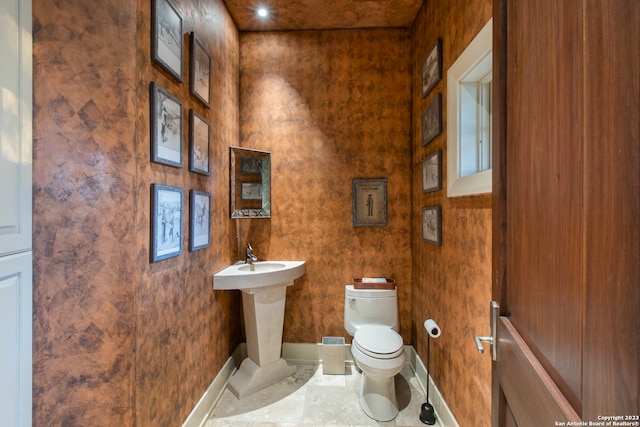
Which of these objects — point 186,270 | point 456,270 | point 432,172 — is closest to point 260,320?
point 186,270

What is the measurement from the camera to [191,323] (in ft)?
5.42

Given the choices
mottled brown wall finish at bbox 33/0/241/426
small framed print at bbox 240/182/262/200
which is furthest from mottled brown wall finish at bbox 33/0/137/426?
small framed print at bbox 240/182/262/200

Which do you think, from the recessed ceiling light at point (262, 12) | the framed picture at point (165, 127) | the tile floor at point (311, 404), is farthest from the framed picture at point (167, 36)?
the tile floor at point (311, 404)

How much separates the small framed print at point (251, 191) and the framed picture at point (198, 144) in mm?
510

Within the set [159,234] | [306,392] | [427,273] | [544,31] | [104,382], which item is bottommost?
[306,392]

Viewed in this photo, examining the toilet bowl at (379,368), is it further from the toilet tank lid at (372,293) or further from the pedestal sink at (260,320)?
the pedestal sink at (260,320)

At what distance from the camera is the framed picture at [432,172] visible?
1814 mm

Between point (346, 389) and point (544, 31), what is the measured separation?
7.63ft

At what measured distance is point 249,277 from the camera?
1.97 metres

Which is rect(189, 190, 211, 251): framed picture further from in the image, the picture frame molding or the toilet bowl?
Result: the picture frame molding

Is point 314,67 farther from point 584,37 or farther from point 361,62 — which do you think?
point 584,37

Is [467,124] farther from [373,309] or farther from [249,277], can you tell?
[249,277]

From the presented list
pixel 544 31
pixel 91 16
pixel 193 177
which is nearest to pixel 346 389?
pixel 193 177

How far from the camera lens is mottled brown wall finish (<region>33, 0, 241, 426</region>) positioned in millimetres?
1084
